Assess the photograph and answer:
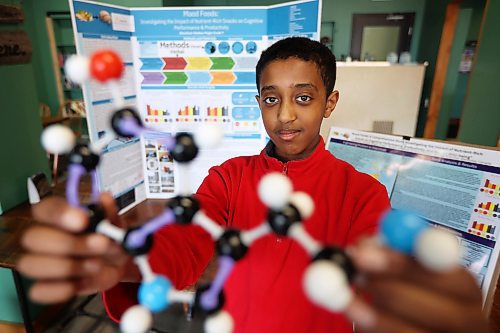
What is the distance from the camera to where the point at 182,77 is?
2191mm

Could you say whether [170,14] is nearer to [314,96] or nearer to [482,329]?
[314,96]

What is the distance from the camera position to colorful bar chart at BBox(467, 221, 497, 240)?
1117 mm

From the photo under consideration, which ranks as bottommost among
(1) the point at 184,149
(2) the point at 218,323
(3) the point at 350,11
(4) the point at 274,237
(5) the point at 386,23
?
(4) the point at 274,237

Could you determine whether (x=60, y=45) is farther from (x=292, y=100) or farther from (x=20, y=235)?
(x=292, y=100)

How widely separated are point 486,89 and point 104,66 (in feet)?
9.63

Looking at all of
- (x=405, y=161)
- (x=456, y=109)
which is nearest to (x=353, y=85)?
(x=405, y=161)

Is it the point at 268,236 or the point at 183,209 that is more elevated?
the point at 183,209

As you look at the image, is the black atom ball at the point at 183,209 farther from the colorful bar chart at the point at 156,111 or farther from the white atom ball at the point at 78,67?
the colorful bar chart at the point at 156,111

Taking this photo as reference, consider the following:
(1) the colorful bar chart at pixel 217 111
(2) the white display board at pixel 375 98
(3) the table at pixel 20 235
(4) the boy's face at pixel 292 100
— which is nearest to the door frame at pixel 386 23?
(2) the white display board at pixel 375 98

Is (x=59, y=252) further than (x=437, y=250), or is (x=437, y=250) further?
(x=59, y=252)

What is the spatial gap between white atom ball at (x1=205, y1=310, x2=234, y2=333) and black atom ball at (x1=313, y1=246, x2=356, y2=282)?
0.17 m

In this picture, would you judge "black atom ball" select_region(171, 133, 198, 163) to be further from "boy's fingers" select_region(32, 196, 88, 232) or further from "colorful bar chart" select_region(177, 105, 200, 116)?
"colorful bar chart" select_region(177, 105, 200, 116)

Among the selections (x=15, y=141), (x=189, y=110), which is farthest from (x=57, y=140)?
(x=15, y=141)

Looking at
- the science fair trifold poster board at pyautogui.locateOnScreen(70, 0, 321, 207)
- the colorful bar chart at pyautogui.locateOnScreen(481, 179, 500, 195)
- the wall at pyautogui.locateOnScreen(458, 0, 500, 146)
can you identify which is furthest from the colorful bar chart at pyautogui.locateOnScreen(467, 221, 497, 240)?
the wall at pyautogui.locateOnScreen(458, 0, 500, 146)
